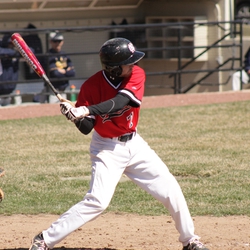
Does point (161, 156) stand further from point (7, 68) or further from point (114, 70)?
point (7, 68)

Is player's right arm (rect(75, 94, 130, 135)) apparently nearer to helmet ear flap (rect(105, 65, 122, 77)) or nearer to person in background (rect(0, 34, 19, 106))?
helmet ear flap (rect(105, 65, 122, 77))

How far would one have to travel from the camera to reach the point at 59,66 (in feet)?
40.9

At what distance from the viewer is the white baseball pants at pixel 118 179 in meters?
4.56

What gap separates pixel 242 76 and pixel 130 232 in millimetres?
9340

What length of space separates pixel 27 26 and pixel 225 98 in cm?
452

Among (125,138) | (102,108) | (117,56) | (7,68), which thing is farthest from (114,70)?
(7,68)

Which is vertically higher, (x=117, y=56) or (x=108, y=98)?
(x=117, y=56)

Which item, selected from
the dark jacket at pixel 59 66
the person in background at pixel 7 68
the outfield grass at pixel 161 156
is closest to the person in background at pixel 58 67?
the dark jacket at pixel 59 66

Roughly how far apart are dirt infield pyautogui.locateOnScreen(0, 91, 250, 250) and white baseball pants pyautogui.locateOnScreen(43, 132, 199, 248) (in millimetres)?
539

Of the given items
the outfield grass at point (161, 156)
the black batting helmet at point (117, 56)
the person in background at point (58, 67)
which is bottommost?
the outfield grass at point (161, 156)

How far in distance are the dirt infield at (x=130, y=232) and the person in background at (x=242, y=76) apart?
27.6 ft

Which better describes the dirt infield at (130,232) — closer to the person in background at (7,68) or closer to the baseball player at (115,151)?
the baseball player at (115,151)

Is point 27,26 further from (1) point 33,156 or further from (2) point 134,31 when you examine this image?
(1) point 33,156

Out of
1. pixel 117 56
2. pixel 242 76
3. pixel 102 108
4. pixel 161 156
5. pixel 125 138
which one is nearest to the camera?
pixel 102 108
